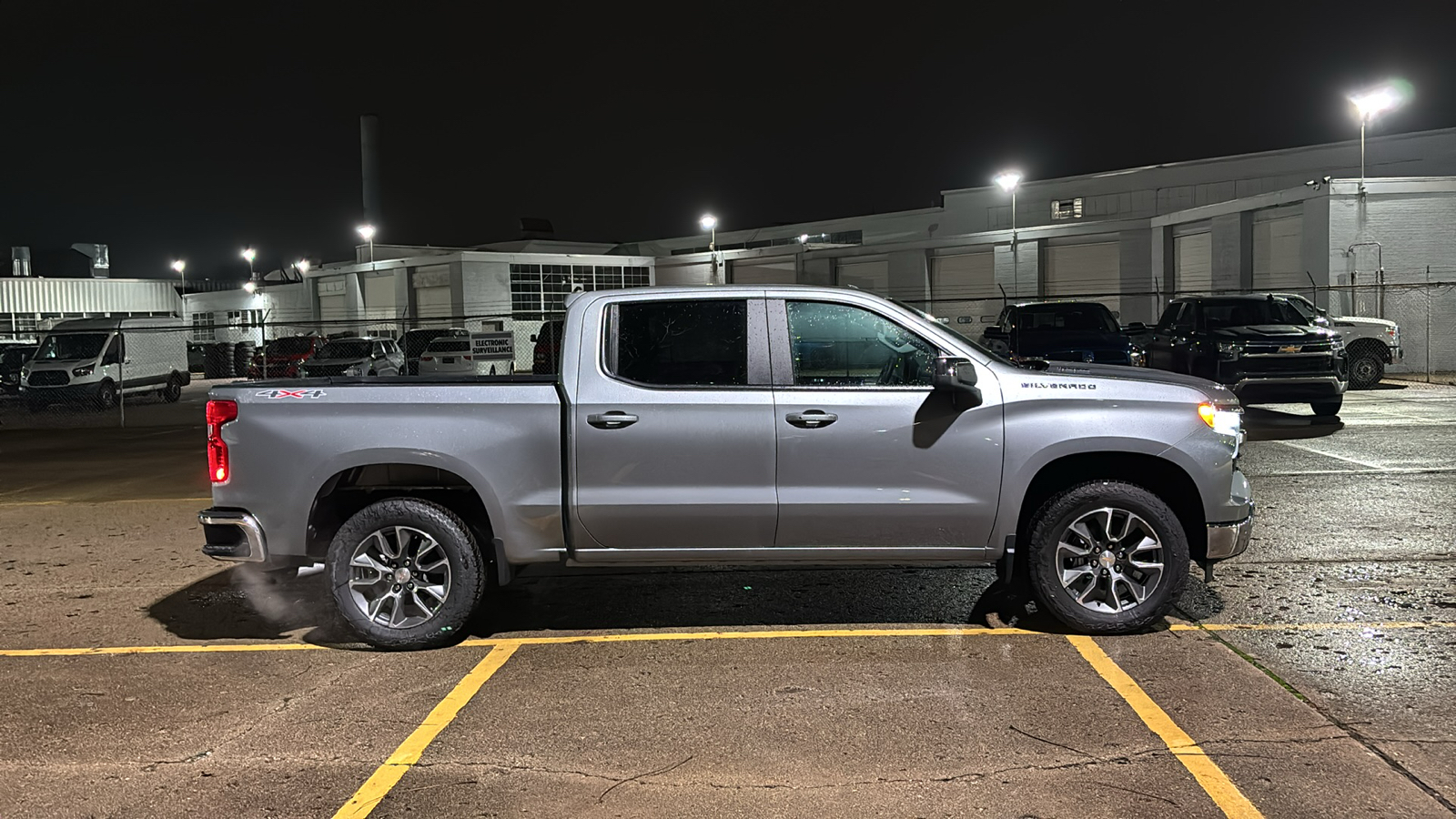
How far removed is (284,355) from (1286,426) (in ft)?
87.5

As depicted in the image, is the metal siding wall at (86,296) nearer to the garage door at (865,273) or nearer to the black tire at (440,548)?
the garage door at (865,273)

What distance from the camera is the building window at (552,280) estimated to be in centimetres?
4962

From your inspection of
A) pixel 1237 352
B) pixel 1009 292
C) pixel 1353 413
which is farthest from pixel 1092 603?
pixel 1009 292

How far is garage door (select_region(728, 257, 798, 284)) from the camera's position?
51.0 meters

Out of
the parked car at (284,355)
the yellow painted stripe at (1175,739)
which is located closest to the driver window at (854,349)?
the yellow painted stripe at (1175,739)

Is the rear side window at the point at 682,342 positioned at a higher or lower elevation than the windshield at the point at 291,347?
lower

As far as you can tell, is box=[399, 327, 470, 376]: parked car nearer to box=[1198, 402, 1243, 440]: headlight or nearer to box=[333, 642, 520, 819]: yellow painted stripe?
box=[333, 642, 520, 819]: yellow painted stripe

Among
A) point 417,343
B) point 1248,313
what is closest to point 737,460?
point 1248,313

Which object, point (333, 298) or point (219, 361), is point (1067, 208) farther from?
point (219, 361)

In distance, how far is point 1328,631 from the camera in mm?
5836

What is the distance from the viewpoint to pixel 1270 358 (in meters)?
14.8

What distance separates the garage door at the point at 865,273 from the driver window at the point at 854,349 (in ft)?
141

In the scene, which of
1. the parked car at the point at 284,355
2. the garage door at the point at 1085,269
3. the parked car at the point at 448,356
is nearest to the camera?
the parked car at the point at 448,356

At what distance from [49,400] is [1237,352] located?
23.8 meters
